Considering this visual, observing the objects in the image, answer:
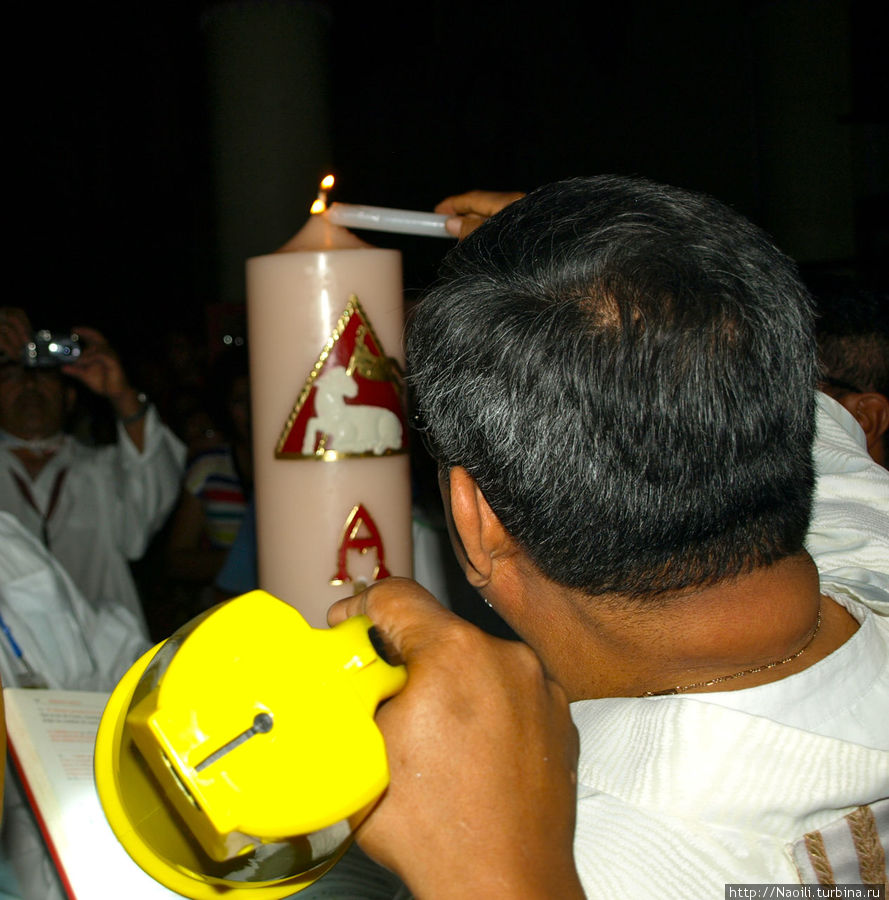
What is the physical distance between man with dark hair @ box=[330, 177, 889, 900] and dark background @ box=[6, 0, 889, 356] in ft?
15.7

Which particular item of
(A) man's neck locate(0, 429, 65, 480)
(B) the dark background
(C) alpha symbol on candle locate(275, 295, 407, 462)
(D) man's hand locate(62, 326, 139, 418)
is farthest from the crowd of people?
(B) the dark background

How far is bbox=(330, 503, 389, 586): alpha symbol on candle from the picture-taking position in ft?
2.38

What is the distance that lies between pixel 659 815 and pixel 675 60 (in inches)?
238

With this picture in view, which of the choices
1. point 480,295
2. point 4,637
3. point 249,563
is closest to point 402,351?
point 480,295

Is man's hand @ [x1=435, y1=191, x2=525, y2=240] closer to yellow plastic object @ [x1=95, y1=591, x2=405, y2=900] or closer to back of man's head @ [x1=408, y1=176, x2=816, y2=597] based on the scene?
back of man's head @ [x1=408, y1=176, x2=816, y2=597]

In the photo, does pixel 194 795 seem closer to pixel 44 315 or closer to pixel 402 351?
pixel 402 351

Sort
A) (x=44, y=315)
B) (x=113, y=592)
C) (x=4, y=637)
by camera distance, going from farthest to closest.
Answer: (x=44, y=315) → (x=113, y=592) → (x=4, y=637)

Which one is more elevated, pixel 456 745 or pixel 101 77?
pixel 101 77

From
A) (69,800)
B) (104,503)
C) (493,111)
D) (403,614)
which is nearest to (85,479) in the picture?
(104,503)

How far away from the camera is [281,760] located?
34 centimetres

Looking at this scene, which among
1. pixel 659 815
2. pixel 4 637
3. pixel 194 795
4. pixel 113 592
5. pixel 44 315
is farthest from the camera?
pixel 44 315

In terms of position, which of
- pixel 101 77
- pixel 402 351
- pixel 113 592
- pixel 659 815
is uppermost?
pixel 101 77

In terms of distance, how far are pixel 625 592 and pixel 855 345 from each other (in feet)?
3.86

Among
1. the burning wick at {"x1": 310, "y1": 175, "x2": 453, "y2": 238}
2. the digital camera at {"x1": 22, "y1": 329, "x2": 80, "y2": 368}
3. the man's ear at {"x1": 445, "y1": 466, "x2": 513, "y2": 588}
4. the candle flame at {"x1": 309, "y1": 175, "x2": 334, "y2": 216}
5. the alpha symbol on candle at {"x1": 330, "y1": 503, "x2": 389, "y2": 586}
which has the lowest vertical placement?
the alpha symbol on candle at {"x1": 330, "y1": 503, "x2": 389, "y2": 586}
